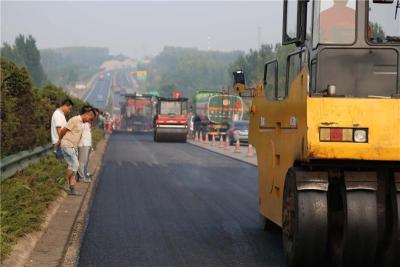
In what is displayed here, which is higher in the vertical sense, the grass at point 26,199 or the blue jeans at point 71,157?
the blue jeans at point 71,157

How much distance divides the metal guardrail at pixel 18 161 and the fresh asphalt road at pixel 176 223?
1.56m

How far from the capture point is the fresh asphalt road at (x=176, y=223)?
326 inches

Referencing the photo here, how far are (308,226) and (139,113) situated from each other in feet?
179

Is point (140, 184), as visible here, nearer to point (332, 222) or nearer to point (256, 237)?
point (256, 237)

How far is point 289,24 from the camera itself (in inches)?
312

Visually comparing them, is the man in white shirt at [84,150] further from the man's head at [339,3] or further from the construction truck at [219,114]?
the construction truck at [219,114]

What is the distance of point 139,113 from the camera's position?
61.1 m

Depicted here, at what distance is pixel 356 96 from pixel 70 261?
3.60 metres

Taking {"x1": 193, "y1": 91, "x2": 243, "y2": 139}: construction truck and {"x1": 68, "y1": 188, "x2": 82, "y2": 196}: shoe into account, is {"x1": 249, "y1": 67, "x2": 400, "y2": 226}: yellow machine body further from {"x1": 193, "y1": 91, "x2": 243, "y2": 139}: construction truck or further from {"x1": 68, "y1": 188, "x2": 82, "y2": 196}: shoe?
{"x1": 193, "y1": 91, "x2": 243, "y2": 139}: construction truck

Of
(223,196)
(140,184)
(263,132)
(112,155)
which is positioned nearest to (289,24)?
(263,132)

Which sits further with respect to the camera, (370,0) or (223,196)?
(223,196)

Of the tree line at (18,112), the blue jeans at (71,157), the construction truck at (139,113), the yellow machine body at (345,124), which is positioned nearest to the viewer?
the yellow machine body at (345,124)

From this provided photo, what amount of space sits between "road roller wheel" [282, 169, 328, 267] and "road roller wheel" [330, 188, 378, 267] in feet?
0.69

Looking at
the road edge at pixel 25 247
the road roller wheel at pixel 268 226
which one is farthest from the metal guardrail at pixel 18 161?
the road roller wheel at pixel 268 226
